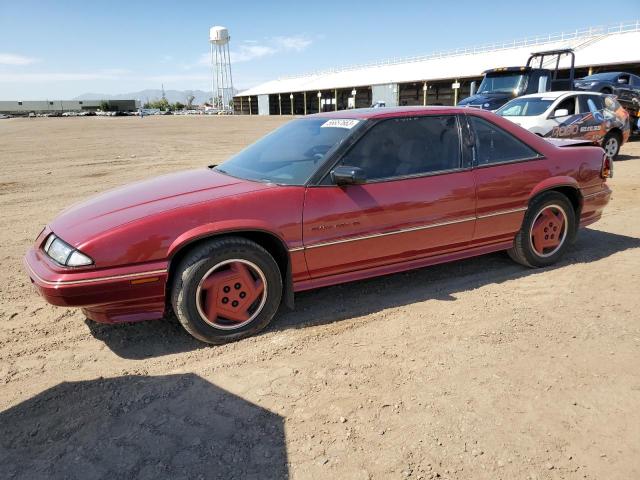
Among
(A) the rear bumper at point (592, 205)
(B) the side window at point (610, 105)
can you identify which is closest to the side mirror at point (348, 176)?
(A) the rear bumper at point (592, 205)

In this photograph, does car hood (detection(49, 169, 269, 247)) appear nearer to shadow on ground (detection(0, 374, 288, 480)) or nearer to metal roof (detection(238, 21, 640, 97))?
shadow on ground (detection(0, 374, 288, 480))

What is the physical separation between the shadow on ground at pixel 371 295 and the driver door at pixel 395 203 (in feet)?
1.14

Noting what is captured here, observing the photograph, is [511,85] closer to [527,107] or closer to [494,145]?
[527,107]

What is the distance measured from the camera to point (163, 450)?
2262mm

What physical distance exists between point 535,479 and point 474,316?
1.57 m

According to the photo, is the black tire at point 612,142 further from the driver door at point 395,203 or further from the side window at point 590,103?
the driver door at point 395,203

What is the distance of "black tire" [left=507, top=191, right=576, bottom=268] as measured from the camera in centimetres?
427

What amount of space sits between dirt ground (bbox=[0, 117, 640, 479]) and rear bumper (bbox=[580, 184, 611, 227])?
1.86 feet

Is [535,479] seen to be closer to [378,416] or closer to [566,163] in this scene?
[378,416]

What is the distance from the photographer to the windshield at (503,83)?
13.9 m

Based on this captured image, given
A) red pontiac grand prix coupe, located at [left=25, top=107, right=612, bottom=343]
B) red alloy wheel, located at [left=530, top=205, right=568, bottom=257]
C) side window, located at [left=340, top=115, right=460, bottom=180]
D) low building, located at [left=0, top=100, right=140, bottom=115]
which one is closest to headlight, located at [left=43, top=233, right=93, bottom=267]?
red pontiac grand prix coupe, located at [left=25, top=107, right=612, bottom=343]

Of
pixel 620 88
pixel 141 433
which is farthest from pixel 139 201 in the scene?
pixel 620 88

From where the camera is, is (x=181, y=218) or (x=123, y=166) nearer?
(x=181, y=218)

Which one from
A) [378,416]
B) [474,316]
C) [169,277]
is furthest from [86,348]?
[474,316]
